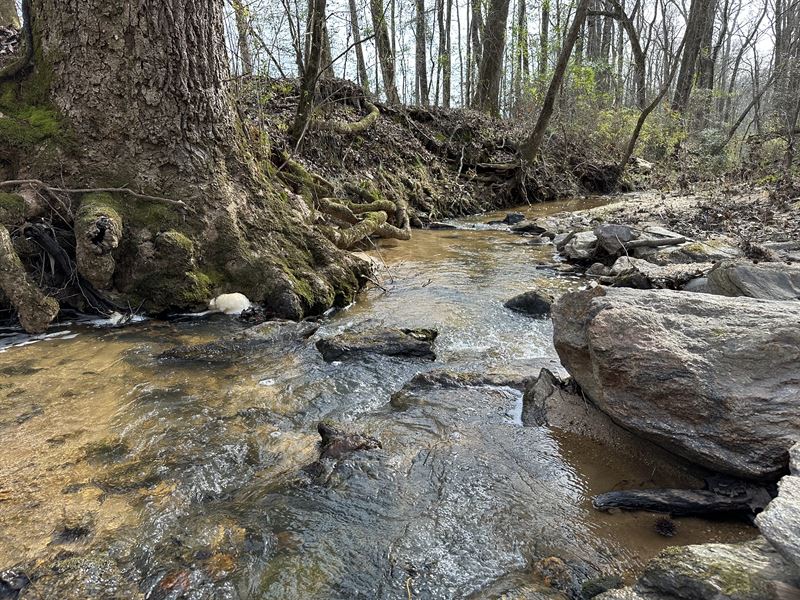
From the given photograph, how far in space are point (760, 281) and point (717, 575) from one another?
3.64m

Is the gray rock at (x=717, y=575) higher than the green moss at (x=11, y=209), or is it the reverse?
the green moss at (x=11, y=209)

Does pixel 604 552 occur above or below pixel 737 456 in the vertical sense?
below

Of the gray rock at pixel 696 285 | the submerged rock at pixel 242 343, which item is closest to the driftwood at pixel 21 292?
the submerged rock at pixel 242 343

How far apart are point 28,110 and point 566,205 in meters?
14.2

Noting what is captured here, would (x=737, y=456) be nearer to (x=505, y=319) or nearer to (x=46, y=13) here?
(x=505, y=319)

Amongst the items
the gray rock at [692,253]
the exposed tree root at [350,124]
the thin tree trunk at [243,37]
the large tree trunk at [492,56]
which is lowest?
the gray rock at [692,253]

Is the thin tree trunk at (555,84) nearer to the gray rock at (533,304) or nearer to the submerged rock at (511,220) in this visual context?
the submerged rock at (511,220)

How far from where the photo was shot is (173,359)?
4184mm

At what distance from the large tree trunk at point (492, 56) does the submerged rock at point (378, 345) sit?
1477 centimetres

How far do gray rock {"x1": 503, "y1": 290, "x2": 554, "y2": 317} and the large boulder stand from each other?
2.39 meters

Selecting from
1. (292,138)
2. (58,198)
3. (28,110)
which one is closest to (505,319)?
(58,198)

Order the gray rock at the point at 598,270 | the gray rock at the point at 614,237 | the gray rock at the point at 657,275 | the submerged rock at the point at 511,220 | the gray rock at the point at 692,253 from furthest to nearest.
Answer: the submerged rock at the point at 511,220 < the gray rock at the point at 614,237 < the gray rock at the point at 598,270 < the gray rock at the point at 692,253 < the gray rock at the point at 657,275

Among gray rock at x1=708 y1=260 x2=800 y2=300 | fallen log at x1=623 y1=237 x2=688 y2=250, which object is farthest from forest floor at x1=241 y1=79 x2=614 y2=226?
gray rock at x1=708 y1=260 x2=800 y2=300

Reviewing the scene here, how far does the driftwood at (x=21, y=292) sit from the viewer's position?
4.47 metres
